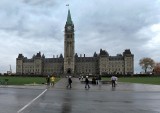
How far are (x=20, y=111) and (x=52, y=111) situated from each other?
1.52 metres

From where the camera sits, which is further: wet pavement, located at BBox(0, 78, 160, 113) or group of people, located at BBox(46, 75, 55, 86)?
group of people, located at BBox(46, 75, 55, 86)

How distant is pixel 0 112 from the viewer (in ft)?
53.7

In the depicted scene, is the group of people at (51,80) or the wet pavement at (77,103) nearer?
the wet pavement at (77,103)

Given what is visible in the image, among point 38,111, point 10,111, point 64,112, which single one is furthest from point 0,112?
point 64,112

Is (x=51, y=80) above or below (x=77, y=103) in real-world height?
above

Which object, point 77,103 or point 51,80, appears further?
point 51,80

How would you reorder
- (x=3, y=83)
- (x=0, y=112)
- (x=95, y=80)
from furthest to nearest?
1. (x=95, y=80)
2. (x=3, y=83)
3. (x=0, y=112)

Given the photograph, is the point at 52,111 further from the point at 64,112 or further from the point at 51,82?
the point at 51,82

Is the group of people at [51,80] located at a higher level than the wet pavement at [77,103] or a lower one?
higher

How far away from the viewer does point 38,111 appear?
17.1m

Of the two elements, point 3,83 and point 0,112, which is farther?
point 3,83

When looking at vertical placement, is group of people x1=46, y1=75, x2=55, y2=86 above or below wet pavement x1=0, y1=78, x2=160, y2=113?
above

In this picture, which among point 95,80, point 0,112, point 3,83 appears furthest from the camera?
point 95,80

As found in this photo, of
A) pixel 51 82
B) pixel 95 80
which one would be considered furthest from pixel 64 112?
pixel 95 80
